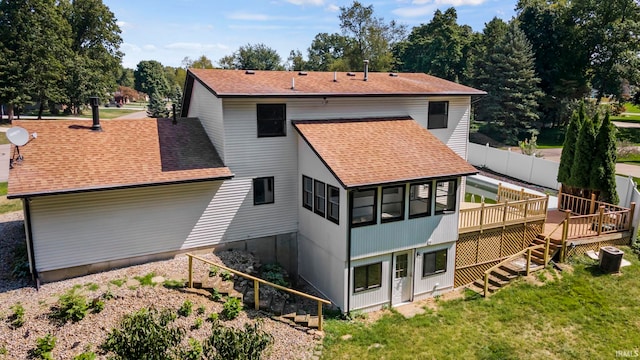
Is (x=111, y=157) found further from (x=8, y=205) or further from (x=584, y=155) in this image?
(x=584, y=155)

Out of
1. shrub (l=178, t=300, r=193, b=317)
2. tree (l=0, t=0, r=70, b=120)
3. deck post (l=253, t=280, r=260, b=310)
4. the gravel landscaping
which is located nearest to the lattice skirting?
the gravel landscaping

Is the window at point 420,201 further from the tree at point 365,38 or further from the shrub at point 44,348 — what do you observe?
the tree at point 365,38

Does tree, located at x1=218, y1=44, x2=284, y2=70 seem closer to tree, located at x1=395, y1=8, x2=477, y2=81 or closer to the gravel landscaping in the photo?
tree, located at x1=395, y1=8, x2=477, y2=81

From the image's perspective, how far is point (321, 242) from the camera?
1481 cm

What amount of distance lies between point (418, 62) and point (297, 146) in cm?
5777

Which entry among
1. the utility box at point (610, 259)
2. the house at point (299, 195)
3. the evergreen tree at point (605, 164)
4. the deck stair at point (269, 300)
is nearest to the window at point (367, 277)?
the house at point (299, 195)

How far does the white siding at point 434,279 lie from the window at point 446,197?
132cm

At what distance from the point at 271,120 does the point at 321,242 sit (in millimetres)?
4697

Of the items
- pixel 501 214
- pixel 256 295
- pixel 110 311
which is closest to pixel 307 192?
pixel 256 295

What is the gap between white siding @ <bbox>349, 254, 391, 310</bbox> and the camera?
542 inches

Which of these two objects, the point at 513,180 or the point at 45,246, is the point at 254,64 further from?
the point at 45,246

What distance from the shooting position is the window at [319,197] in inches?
570

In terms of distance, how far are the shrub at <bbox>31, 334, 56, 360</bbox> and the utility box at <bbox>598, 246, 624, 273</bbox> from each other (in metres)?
17.9

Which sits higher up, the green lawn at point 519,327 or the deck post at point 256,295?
the deck post at point 256,295
